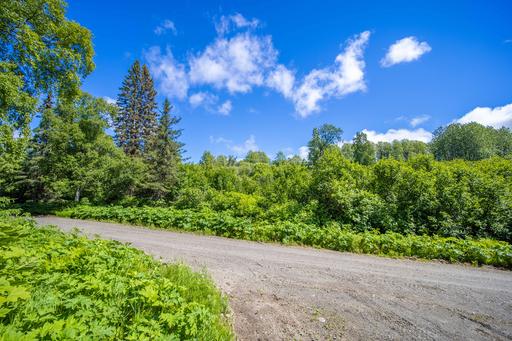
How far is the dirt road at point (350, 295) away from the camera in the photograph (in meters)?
3.91

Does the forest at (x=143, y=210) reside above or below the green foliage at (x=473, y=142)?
below

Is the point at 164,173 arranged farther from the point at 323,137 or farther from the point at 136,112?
the point at 323,137

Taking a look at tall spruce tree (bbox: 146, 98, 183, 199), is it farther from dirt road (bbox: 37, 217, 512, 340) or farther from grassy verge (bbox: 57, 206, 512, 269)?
dirt road (bbox: 37, 217, 512, 340)

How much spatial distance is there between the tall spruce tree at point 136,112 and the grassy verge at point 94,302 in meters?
28.9

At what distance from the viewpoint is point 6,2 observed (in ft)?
29.6

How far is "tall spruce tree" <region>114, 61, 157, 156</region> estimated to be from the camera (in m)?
31.5

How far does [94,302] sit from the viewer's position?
2.99 m

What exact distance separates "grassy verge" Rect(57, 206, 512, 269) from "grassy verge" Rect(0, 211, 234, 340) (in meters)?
6.61

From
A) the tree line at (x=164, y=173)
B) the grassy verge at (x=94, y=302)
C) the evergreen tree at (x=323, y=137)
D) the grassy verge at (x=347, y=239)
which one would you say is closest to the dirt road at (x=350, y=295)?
the grassy verge at (x=347, y=239)

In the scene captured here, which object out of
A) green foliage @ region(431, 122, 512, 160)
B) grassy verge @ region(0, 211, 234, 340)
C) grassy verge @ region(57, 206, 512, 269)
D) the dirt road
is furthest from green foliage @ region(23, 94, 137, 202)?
green foliage @ region(431, 122, 512, 160)

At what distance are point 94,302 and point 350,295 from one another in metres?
4.83

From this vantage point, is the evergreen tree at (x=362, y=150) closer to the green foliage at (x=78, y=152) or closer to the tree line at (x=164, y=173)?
the tree line at (x=164, y=173)

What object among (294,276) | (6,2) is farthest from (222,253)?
(6,2)

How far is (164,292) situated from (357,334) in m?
3.14
